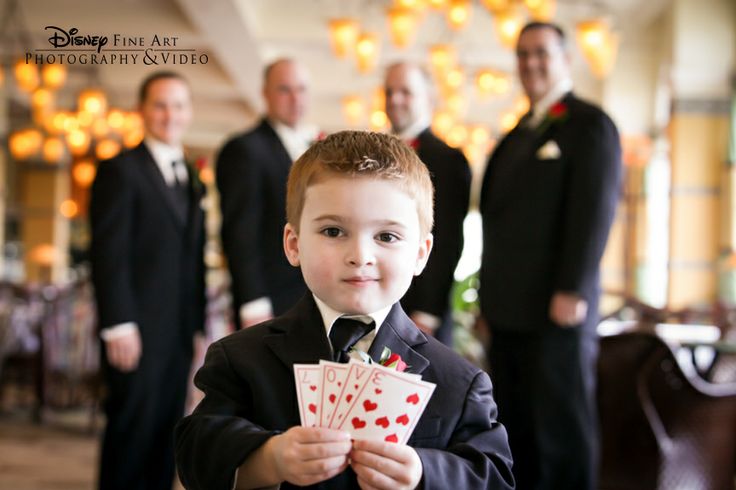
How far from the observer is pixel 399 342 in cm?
100

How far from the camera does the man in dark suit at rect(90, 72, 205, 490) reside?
2887 millimetres

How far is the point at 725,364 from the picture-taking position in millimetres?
4387

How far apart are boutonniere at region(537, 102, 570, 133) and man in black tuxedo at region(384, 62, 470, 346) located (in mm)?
327

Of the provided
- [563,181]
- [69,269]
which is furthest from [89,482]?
[69,269]

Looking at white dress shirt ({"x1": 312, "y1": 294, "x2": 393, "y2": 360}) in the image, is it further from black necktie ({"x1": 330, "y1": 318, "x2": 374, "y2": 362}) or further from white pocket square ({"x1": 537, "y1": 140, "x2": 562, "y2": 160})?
white pocket square ({"x1": 537, "y1": 140, "x2": 562, "y2": 160})

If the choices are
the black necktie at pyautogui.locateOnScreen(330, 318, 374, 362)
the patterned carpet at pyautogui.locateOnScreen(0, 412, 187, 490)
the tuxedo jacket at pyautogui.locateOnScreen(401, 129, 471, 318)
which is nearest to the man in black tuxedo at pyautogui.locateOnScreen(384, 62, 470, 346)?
the tuxedo jacket at pyautogui.locateOnScreen(401, 129, 471, 318)

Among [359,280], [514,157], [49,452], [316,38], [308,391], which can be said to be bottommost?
[49,452]

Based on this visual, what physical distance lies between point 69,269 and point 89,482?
836 inches

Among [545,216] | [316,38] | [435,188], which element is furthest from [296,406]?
[316,38]

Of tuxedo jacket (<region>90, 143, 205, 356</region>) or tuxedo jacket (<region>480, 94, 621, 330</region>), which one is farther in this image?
tuxedo jacket (<region>90, 143, 205, 356</region>)

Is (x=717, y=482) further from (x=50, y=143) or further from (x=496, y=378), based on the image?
(x=50, y=143)

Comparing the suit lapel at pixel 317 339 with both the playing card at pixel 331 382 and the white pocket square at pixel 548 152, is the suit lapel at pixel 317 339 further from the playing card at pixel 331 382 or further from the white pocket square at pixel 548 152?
the white pocket square at pixel 548 152

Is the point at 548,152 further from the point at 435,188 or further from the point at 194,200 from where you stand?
the point at 194,200

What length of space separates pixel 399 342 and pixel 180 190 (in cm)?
208
